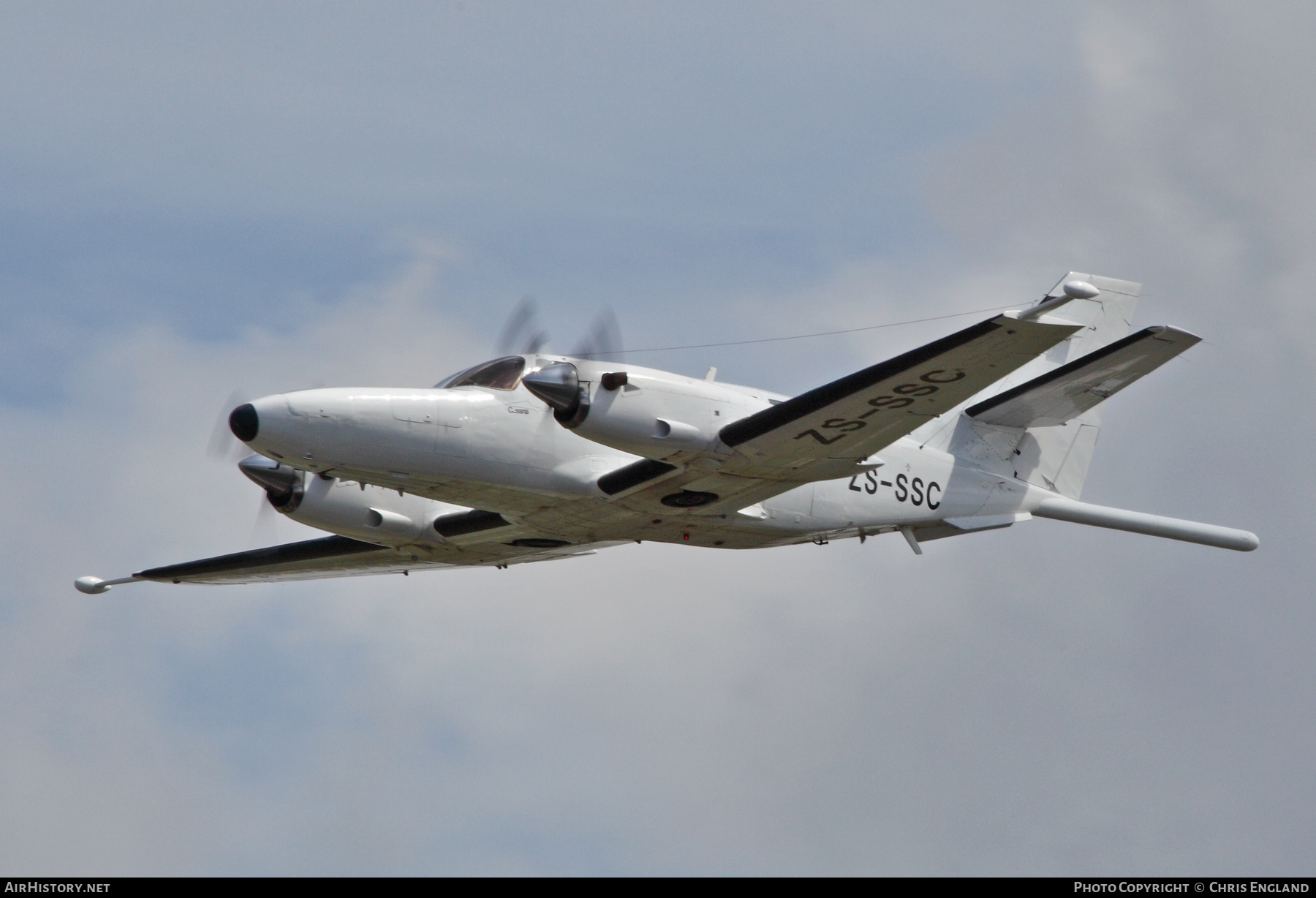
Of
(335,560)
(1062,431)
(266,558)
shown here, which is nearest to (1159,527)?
(1062,431)

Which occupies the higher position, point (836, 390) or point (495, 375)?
point (495, 375)

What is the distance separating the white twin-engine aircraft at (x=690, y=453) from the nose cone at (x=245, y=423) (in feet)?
0.07

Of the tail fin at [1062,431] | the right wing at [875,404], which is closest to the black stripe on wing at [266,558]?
the right wing at [875,404]

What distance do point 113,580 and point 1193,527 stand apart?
48.5 ft

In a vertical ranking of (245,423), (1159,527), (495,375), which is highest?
(495,375)

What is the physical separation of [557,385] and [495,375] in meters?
1.49

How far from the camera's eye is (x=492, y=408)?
1518 centimetres

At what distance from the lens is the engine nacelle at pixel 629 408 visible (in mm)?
14156

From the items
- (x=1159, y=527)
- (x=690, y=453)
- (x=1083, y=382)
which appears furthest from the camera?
(x=1159, y=527)

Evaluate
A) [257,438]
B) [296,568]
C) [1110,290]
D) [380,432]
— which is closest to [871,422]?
[380,432]

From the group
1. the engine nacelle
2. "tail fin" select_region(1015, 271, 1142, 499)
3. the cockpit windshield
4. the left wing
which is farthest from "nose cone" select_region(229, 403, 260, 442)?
"tail fin" select_region(1015, 271, 1142, 499)

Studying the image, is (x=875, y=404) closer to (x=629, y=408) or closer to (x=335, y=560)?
(x=629, y=408)

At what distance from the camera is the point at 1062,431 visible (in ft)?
63.5

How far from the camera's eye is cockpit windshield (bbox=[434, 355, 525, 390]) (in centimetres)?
1536
